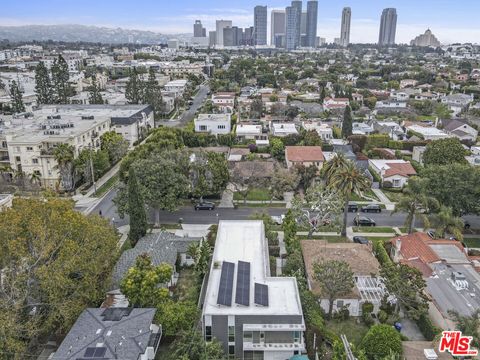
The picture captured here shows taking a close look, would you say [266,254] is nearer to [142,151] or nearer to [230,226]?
[230,226]

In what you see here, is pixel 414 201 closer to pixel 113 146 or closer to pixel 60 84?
pixel 113 146

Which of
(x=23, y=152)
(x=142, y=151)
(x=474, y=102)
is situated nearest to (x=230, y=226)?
(x=142, y=151)

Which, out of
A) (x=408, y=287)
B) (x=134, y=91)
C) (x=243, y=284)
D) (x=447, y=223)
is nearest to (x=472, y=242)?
(x=447, y=223)

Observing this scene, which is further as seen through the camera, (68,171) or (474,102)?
(474,102)

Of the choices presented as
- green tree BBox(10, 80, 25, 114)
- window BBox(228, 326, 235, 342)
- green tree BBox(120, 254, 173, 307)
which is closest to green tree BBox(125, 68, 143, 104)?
green tree BBox(10, 80, 25, 114)

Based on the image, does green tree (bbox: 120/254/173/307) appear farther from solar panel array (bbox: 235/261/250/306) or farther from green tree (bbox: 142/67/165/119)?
green tree (bbox: 142/67/165/119)
